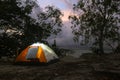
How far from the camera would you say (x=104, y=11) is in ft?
147

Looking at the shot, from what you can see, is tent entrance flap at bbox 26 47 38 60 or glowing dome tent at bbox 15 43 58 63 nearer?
glowing dome tent at bbox 15 43 58 63

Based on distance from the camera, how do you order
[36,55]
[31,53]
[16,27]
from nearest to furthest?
[36,55] < [31,53] < [16,27]

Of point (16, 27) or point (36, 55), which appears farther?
point (16, 27)

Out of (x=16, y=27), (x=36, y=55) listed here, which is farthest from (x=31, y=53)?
(x=16, y=27)

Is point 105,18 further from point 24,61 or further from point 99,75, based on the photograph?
point 99,75

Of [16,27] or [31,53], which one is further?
[16,27]

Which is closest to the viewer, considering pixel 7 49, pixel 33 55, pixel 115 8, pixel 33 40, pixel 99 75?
pixel 99 75

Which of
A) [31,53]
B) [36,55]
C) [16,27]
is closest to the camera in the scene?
[36,55]

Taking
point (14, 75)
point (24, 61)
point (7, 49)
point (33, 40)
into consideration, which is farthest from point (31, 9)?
point (14, 75)

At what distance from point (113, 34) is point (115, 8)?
449cm

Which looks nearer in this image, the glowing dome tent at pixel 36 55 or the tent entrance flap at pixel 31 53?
the glowing dome tent at pixel 36 55

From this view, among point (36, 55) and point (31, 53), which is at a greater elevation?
point (31, 53)

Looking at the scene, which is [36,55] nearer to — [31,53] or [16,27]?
[31,53]

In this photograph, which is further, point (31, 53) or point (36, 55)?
point (31, 53)
